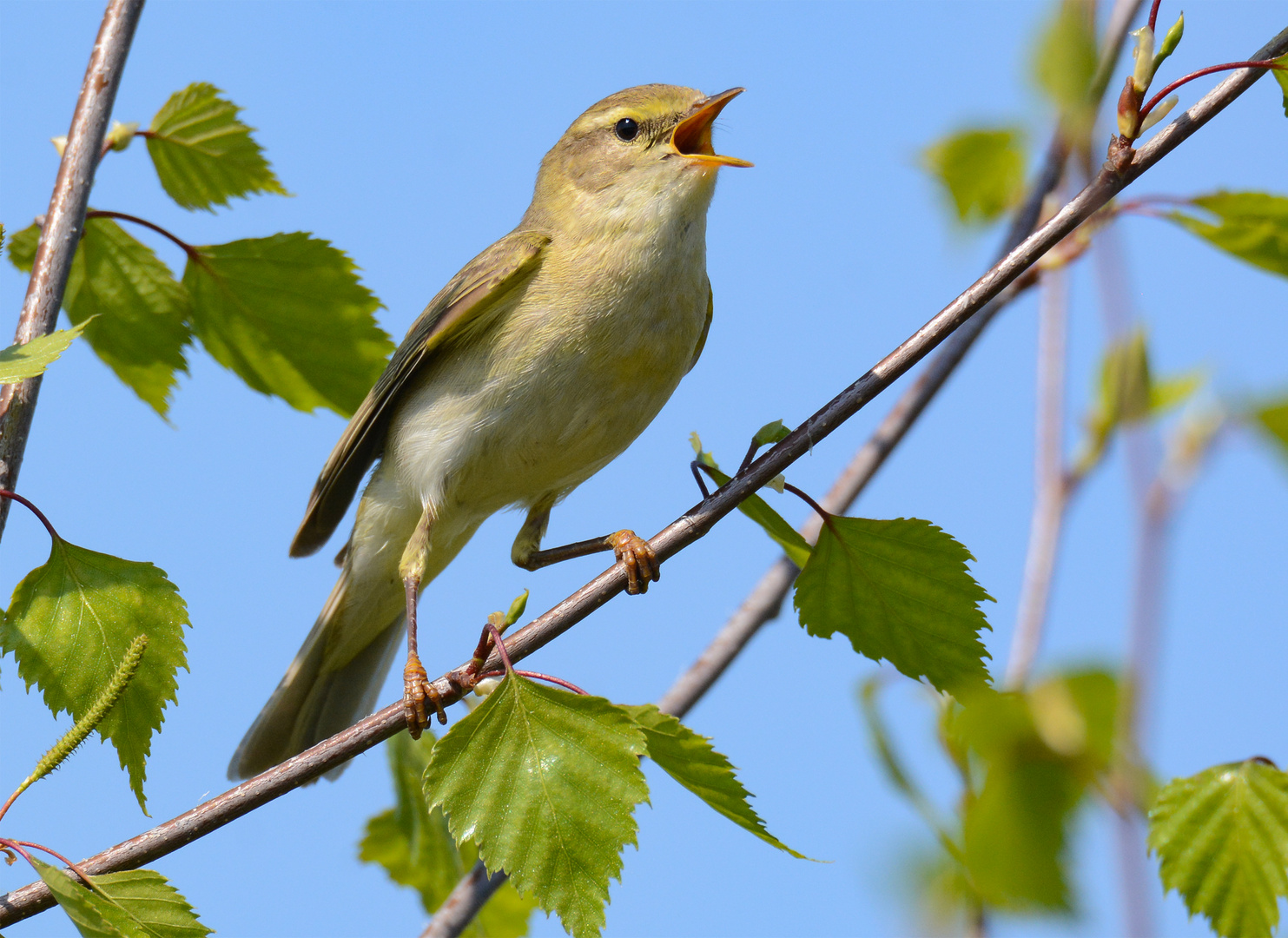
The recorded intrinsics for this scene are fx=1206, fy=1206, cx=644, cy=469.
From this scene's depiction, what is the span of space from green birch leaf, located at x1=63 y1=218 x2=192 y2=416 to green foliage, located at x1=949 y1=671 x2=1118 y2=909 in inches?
129

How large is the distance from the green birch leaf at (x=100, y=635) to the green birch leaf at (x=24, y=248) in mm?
1140

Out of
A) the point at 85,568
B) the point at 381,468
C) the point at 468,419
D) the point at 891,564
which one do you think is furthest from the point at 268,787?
the point at 381,468

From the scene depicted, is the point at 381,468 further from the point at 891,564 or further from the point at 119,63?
the point at 891,564

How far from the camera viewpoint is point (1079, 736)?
0.73 meters

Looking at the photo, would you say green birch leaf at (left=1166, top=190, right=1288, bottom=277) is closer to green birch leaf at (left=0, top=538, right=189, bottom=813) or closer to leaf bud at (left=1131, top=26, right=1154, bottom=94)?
leaf bud at (left=1131, top=26, right=1154, bottom=94)

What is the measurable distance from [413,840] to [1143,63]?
9.35 feet

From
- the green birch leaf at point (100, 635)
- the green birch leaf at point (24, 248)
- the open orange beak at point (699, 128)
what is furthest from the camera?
the open orange beak at point (699, 128)

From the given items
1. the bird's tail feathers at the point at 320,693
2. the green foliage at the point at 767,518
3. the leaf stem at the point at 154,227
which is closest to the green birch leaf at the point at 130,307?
the leaf stem at the point at 154,227

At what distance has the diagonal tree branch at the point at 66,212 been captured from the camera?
287 cm

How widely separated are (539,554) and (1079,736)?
3.78 m

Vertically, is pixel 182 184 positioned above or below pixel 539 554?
above

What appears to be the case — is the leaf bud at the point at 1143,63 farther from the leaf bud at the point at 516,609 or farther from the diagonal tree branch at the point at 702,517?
the leaf bud at the point at 516,609

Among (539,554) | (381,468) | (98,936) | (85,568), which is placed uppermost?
(381,468)

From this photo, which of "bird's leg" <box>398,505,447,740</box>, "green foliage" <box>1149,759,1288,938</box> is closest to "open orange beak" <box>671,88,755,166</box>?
"bird's leg" <box>398,505,447,740</box>
